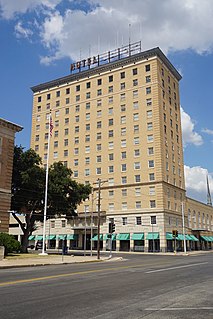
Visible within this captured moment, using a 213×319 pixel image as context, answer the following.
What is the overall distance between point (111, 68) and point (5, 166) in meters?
43.5

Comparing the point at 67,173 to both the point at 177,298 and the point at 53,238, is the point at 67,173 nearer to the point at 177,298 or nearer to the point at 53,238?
the point at 53,238

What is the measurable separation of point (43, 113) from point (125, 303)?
76408mm

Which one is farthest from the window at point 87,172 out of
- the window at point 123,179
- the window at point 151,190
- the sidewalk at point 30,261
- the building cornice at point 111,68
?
the sidewalk at point 30,261

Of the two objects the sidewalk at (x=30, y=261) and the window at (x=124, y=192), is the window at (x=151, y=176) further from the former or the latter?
the sidewalk at (x=30, y=261)

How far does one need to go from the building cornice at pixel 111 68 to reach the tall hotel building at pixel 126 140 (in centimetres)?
21

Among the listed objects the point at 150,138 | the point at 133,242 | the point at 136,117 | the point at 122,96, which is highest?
the point at 122,96

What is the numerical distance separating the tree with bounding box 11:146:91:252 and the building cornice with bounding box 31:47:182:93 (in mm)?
34010

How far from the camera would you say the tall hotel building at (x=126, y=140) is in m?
63.4

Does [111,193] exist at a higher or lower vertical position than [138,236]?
higher

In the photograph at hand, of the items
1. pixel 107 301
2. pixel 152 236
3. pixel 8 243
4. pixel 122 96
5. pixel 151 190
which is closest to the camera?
pixel 107 301

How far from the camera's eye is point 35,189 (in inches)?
1741

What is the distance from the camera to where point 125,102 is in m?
70.9

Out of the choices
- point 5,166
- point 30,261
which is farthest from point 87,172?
point 30,261

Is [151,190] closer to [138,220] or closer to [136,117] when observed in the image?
[138,220]
